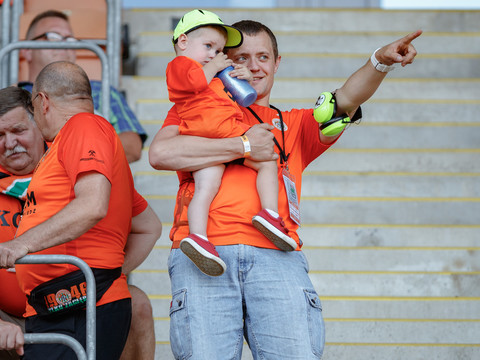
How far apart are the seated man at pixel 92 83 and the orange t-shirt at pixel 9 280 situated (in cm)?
89

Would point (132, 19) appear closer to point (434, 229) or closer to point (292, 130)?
point (434, 229)

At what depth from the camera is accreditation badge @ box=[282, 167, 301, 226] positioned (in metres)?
2.54

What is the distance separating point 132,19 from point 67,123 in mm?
3441

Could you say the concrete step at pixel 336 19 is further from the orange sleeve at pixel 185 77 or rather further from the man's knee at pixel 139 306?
the orange sleeve at pixel 185 77

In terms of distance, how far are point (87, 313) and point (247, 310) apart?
0.47 metres

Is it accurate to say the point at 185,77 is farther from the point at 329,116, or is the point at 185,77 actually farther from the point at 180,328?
the point at 180,328

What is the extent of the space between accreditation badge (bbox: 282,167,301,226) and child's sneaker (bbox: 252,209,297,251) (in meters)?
0.11

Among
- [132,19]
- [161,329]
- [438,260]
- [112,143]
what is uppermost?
[132,19]

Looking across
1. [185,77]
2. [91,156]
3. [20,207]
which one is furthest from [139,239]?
[185,77]

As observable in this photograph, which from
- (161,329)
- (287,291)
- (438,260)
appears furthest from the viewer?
(438,260)

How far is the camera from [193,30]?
2736mm

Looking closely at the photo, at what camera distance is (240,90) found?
2.59 m

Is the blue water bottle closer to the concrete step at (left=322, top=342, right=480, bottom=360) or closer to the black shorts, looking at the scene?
the black shorts

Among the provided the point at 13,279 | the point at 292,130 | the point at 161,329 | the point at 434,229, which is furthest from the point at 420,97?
the point at 13,279
